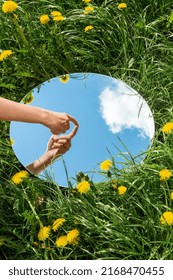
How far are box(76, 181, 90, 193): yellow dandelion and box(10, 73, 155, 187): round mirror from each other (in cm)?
16

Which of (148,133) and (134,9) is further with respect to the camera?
(134,9)

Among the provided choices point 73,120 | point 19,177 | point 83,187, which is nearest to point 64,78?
point 73,120

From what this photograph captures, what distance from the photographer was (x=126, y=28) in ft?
10.5

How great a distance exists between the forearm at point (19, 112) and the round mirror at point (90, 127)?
124 mm

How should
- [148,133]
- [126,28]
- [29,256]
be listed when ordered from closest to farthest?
[29,256]
[148,133]
[126,28]

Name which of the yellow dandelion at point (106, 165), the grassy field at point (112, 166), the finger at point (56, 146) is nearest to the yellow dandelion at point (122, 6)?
the grassy field at point (112, 166)

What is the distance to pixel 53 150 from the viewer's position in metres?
2.84

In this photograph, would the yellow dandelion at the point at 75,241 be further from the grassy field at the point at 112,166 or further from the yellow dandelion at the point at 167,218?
the yellow dandelion at the point at 167,218

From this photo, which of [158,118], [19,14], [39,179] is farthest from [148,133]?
[19,14]

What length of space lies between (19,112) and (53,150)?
27cm

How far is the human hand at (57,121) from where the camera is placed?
281 cm

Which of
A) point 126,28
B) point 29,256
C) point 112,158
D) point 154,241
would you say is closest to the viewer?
point 154,241
